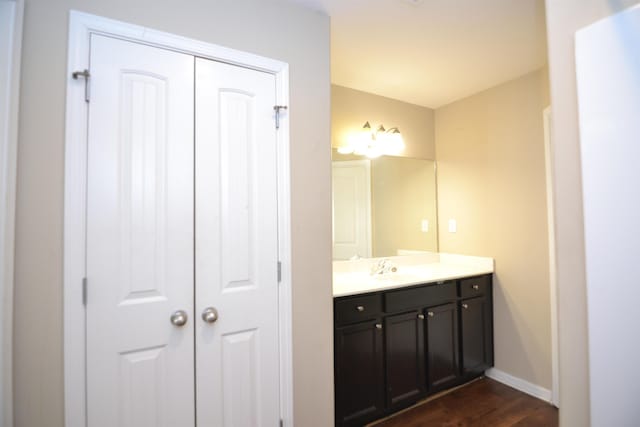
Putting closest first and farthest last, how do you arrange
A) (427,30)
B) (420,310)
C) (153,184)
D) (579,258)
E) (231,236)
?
(579,258), (153,184), (231,236), (427,30), (420,310)

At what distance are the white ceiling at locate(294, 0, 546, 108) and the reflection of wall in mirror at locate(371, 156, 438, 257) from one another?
2.30 feet

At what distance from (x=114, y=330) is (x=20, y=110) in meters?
0.88

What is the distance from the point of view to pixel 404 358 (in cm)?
204

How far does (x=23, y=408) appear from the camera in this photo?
101 cm

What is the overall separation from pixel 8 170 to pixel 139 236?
0.45 m

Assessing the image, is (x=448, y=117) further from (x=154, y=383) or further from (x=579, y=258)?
(x=154, y=383)

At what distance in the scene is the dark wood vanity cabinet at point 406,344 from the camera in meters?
1.79

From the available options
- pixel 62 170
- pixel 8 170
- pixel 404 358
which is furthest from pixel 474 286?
pixel 8 170

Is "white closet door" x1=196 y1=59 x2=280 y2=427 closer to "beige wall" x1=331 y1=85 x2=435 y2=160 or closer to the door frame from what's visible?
the door frame

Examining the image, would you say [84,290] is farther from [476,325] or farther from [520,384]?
[520,384]

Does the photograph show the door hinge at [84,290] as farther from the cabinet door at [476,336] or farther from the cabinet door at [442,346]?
the cabinet door at [476,336]

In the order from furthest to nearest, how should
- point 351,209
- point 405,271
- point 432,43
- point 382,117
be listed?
point 382,117, point 405,271, point 351,209, point 432,43

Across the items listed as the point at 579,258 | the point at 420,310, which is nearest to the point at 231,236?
the point at 579,258

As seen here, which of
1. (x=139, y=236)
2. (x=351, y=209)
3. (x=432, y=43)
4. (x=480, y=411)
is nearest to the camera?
(x=139, y=236)
